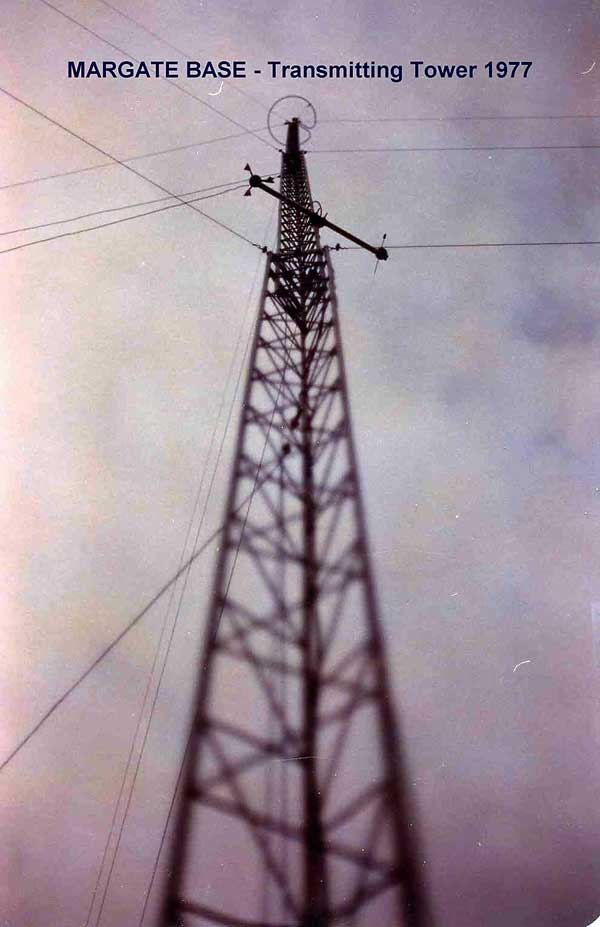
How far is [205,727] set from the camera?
535cm

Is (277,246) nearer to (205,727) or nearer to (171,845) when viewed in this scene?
(205,727)

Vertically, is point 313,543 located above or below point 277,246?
below

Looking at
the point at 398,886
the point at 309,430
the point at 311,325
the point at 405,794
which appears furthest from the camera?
the point at 311,325

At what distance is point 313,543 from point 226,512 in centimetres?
103

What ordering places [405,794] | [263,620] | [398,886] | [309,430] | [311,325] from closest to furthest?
[398,886] → [405,794] → [263,620] → [309,430] → [311,325]

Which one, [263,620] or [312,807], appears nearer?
[312,807]

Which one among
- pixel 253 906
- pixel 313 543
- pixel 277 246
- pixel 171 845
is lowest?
pixel 253 906

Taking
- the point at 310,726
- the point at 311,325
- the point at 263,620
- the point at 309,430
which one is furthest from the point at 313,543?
the point at 311,325

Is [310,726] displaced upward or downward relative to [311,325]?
downward

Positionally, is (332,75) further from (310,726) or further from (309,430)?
(310,726)

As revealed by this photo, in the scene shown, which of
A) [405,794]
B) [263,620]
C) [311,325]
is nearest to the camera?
[405,794]

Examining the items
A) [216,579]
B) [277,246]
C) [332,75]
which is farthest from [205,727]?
[332,75]

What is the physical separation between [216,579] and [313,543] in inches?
44.7

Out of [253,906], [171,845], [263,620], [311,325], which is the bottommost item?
[253,906]
